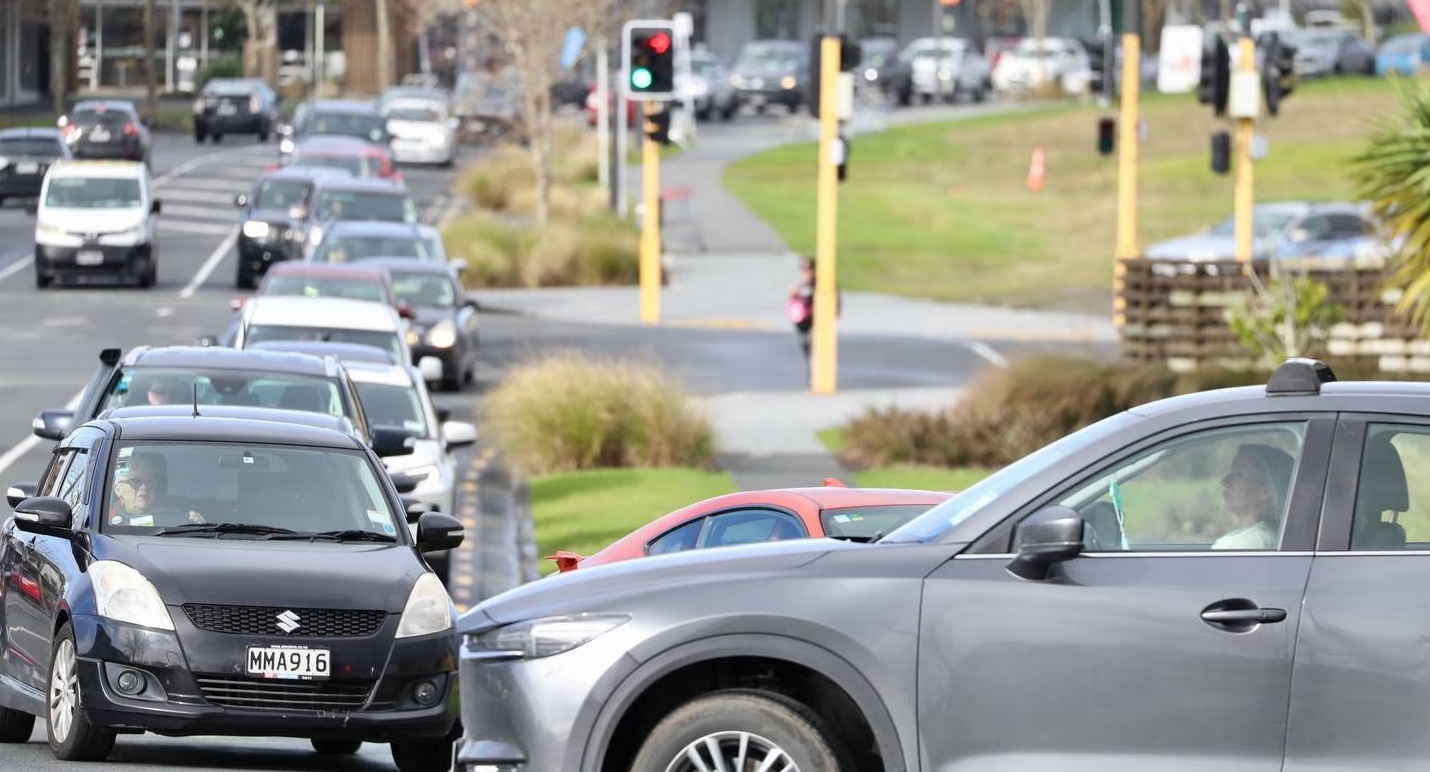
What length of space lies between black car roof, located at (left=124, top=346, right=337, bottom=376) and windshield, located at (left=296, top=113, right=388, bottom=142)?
143 ft

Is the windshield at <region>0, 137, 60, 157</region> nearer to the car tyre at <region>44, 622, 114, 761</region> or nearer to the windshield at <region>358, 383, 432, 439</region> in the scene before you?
the windshield at <region>358, 383, 432, 439</region>

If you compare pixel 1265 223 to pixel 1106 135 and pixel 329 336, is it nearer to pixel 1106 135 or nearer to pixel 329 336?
pixel 1106 135

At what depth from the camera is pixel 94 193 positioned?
38.8 meters

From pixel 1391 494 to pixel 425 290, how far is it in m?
24.3

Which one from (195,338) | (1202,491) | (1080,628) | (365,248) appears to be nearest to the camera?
(1080,628)

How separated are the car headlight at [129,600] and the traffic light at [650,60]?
21.3 metres

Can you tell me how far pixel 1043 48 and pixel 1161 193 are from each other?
2717 cm

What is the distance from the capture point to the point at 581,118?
7306 cm

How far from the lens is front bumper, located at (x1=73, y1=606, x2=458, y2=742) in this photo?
9.75 m

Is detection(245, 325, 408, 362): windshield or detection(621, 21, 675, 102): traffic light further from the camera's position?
detection(621, 21, 675, 102): traffic light

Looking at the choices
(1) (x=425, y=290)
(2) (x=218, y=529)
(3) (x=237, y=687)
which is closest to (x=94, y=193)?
(1) (x=425, y=290)

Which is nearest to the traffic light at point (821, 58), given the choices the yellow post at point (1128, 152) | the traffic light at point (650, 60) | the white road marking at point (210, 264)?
the traffic light at point (650, 60)

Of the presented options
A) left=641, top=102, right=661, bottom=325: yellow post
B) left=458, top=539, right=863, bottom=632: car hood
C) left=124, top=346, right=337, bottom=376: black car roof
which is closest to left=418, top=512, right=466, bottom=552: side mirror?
left=124, top=346, right=337, bottom=376: black car roof

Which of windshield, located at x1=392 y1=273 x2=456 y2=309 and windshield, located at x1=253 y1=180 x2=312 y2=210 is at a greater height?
windshield, located at x1=253 y1=180 x2=312 y2=210
